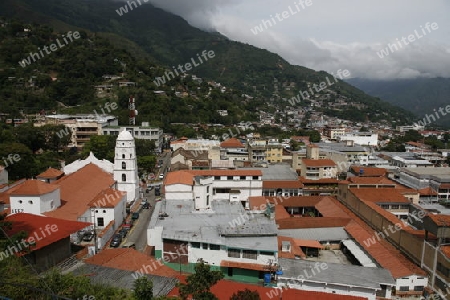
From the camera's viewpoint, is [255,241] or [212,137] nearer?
[255,241]

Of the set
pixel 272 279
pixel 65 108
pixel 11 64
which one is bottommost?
pixel 272 279

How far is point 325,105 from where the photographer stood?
520 ft

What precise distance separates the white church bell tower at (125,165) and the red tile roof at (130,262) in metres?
11.9

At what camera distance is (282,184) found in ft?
113

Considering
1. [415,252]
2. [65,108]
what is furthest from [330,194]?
[65,108]

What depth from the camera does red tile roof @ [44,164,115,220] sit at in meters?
23.9

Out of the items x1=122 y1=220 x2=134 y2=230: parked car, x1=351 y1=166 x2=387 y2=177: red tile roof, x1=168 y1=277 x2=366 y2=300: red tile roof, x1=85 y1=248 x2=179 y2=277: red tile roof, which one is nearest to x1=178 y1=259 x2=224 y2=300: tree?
x1=168 y1=277 x2=366 y2=300: red tile roof

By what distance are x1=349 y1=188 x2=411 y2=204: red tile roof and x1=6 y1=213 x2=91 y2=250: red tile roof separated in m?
22.8

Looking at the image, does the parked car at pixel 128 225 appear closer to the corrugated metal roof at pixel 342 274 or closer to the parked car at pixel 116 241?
the parked car at pixel 116 241

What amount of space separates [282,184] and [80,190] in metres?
18.6

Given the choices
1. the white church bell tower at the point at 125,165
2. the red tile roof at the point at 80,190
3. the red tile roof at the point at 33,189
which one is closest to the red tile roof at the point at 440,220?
the red tile roof at the point at 80,190

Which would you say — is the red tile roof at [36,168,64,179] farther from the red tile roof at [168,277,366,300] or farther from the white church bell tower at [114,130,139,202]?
the red tile roof at [168,277,366,300]

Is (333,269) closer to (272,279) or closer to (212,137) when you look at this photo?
(272,279)

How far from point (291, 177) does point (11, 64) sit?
67489 millimetres
